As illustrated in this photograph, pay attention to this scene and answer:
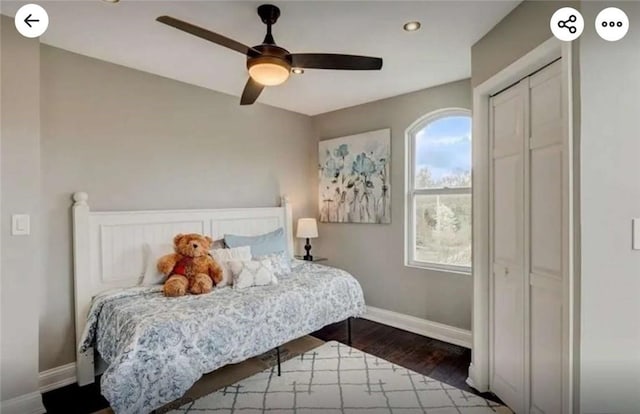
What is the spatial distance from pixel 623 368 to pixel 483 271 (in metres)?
1.07

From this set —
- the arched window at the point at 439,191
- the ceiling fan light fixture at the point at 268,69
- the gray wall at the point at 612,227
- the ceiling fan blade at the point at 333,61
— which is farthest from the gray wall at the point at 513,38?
the ceiling fan light fixture at the point at 268,69

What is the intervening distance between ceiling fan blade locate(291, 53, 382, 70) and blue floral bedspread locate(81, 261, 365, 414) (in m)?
1.67

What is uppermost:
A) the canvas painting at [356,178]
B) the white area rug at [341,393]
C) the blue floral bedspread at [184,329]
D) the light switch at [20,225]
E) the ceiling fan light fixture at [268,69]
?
the ceiling fan light fixture at [268,69]

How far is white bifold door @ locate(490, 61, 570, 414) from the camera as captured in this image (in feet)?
6.11

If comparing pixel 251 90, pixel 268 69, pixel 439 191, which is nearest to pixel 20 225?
pixel 251 90

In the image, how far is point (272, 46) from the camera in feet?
6.38

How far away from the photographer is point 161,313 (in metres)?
2.25

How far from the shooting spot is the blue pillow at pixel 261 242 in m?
3.49

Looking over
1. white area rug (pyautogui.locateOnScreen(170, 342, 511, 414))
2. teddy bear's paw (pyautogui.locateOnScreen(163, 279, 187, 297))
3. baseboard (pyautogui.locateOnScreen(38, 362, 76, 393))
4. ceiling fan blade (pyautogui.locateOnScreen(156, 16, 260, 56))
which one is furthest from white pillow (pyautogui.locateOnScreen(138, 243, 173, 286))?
ceiling fan blade (pyautogui.locateOnScreen(156, 16, 260, 56))

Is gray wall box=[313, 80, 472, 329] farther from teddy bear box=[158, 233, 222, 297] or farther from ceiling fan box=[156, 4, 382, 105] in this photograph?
teddy bear box=[158, 233, 222, 297]

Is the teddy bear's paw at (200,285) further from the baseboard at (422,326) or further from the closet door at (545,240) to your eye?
the closet door at (545,240)

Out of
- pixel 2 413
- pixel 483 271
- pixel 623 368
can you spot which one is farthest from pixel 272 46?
pixel 2 413

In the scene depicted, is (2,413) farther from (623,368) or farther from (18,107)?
(623,368)

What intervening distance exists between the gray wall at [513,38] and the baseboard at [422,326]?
224 centimetres
